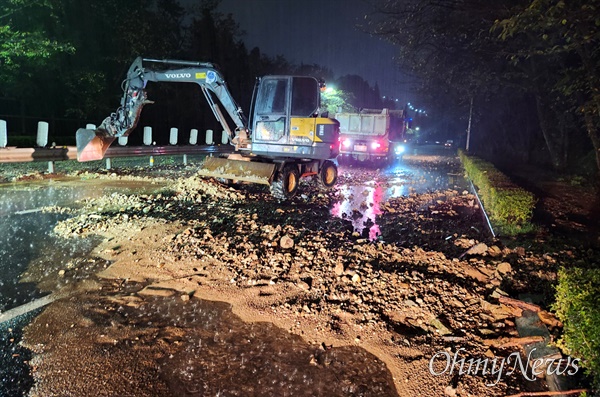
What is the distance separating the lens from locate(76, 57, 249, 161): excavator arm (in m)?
10.8

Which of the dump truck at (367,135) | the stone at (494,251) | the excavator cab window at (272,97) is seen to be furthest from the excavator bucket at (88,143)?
the dump truck at (367,135)

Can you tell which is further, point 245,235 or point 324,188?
point 324,188

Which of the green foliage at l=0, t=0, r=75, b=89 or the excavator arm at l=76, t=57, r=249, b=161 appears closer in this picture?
the excavator arm at l=76, t=57, r=249, b=161

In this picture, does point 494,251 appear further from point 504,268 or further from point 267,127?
point 267,127

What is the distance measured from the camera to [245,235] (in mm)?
6551

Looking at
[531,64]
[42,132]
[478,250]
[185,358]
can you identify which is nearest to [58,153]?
[42,132]

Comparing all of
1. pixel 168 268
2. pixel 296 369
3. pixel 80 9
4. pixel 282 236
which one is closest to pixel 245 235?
pixel 282 236

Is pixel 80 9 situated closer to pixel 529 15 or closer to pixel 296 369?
pixel 529 15

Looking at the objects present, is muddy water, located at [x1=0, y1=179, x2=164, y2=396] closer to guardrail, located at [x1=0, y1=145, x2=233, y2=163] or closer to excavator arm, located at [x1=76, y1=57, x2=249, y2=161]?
guardrail, located at [x1=0, y1=145, x2=233, y2=163]

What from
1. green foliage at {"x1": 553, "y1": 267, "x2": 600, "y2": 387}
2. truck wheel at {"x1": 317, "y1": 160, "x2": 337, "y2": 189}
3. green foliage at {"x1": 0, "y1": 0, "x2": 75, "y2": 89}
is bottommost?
green foliage at {"x1": 553, "y1": 267, "x2": 600, "y2": 387}

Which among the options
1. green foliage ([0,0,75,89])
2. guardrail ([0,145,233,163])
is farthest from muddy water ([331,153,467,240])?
green foliage ([0,0,75,89])

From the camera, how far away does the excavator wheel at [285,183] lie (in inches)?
397

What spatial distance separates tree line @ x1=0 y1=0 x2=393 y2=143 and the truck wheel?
39.1ft

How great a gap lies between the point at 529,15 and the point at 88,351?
875 cm
